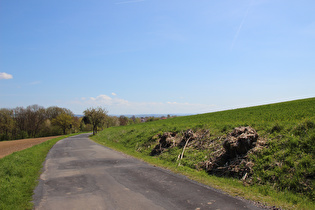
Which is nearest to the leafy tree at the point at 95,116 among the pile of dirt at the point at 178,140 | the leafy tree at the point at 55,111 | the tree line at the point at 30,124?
the tree line at the point at 30,124

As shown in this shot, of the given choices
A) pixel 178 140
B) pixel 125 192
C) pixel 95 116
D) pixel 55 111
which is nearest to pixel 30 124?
pixel 55 111

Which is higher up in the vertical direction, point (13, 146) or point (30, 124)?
point (30, 124)

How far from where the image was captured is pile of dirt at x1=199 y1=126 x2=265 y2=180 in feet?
30.9

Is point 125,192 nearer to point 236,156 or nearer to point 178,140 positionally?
point 236,156

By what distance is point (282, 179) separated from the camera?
7598 mm

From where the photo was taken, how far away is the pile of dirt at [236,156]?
9.42 m

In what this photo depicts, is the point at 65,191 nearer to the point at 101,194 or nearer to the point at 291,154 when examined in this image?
the point at 101,194

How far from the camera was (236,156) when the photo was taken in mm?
10398

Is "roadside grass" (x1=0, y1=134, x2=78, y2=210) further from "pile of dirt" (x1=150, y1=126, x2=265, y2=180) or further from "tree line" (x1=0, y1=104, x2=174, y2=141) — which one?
"tree line" (x1=0, y1=104, x2=174, y2=141)

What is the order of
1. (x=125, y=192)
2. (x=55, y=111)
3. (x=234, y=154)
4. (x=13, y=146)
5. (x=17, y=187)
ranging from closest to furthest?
1. (x=125, y=192)
2. (x=17, y=187)
3. (x=234, y=154)
4. (x=13, y=146)
5. (x=55, y=111)

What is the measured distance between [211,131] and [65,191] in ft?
36.7

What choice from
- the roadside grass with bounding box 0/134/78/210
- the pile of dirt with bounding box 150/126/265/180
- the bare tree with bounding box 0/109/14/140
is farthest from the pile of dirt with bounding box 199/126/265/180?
the bare tree with bounding box 0/109/14/140

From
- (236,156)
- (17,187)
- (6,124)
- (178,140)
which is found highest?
(6,124)

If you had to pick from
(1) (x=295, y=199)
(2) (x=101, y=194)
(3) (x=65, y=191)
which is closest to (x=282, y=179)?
(1) (x=295, y=199)
